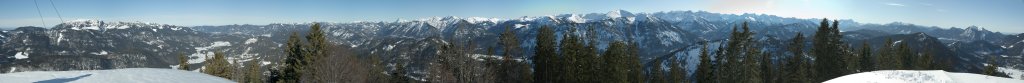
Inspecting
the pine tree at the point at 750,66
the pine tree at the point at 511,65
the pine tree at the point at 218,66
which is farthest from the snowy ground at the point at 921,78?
the pine tree at the point at 218,66

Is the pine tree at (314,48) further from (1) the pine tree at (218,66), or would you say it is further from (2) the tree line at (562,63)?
(1) the pine tree at (218,66)

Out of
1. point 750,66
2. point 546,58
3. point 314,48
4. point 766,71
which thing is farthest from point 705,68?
point 314,48

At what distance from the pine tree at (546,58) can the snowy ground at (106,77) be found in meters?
33.8

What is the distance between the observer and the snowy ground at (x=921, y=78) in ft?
44.7

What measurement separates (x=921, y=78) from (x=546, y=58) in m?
48.7

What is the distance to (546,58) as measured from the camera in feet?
205

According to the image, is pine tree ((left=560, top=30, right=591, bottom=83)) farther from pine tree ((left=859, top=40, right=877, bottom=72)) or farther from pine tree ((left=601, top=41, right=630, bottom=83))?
pine tree ((left=859, top=40, right=877, bottom=72))

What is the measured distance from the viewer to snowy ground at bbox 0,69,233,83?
27.3m

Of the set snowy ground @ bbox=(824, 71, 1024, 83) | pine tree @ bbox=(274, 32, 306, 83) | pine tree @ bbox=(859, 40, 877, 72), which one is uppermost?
snowy ground @ bbox=(824, 71, 1024, 83)

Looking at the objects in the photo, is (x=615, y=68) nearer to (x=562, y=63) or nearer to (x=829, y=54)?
(x=562, y=63)

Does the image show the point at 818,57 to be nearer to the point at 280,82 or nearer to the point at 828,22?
the point at 828,22

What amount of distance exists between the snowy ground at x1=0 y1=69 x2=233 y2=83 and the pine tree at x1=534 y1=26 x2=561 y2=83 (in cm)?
3380

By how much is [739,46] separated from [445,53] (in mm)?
25955

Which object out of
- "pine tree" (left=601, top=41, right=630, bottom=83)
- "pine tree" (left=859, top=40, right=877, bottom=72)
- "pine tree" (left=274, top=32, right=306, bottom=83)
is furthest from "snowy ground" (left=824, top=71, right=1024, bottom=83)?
"pine tree" (left=859, top=40, right=877, bottom=72)
